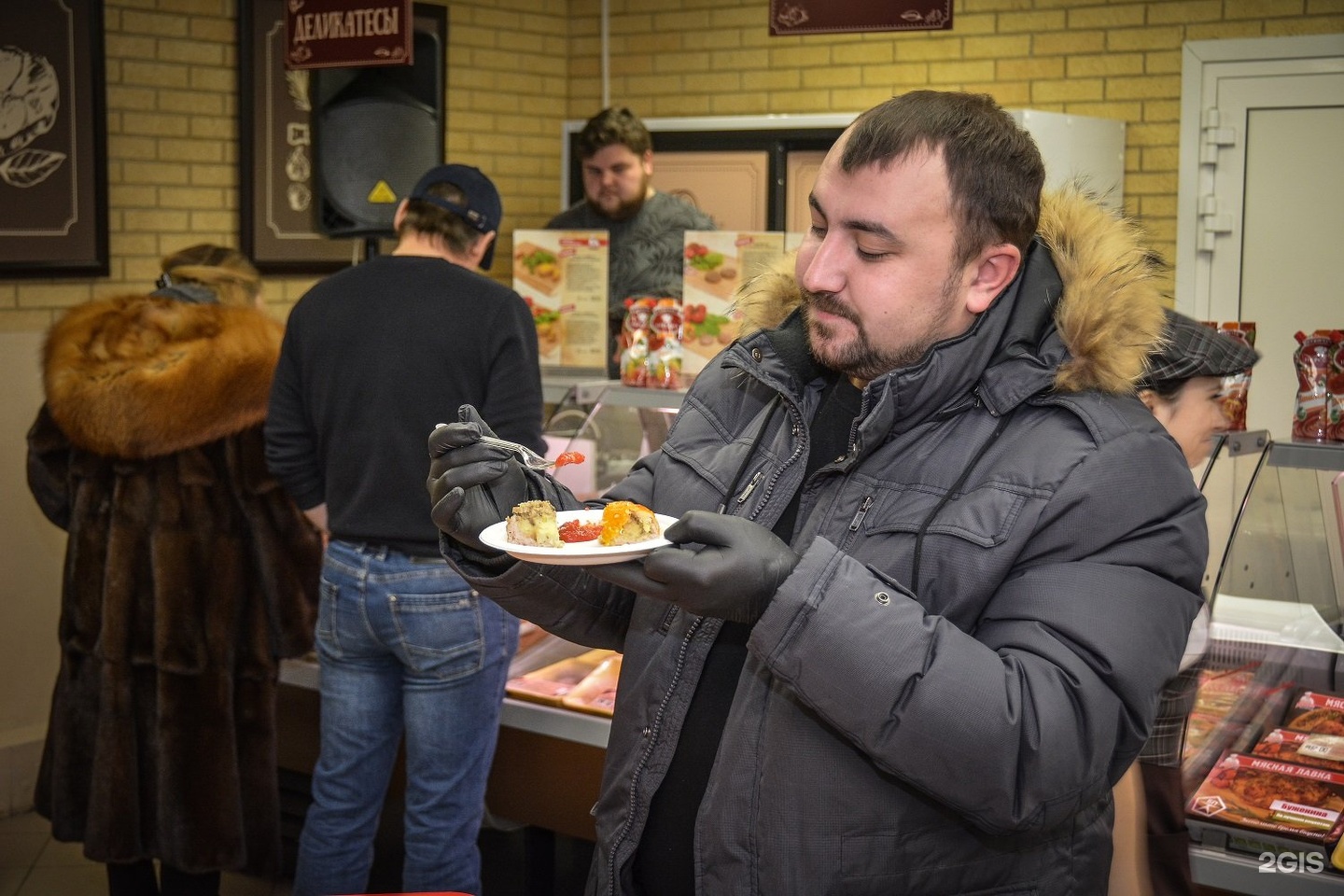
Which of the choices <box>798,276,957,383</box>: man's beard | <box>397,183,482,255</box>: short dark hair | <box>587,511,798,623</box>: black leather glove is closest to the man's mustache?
<box>798,276,957,383</box>: man's beard

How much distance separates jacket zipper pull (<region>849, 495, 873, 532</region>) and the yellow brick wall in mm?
4226

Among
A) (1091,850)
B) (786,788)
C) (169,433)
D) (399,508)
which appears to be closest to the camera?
(786,788)

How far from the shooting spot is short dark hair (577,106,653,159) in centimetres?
538

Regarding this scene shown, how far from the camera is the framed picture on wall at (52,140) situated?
15.9 ft

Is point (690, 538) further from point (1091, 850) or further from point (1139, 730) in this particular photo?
point (1091, 850)

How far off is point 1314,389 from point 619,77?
18.1ft

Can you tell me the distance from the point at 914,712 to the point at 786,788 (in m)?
0.22

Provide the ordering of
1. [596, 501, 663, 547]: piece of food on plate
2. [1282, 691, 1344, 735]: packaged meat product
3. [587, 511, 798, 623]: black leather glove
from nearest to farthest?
[587, 511, 798, 623]: black leather glove, [596, 501, 663, 547]: piece of food on plate, [1282, 691, 1344, 735]: packaged meat product

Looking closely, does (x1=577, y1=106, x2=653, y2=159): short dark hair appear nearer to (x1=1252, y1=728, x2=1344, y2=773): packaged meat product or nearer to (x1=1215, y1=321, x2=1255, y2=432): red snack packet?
(x1=1215, y1=321, x2=1255, y2=432): red snack packet

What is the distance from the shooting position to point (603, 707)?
3305 millimetres

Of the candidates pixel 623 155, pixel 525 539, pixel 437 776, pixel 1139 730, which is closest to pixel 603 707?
pixel 437 776

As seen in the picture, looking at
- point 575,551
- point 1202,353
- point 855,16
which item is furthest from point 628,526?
point 855,16

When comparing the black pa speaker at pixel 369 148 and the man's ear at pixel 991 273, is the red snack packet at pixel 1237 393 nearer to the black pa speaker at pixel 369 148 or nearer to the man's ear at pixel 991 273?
the man's ear at pixel 991 273

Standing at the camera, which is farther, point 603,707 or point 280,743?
point 280,743
